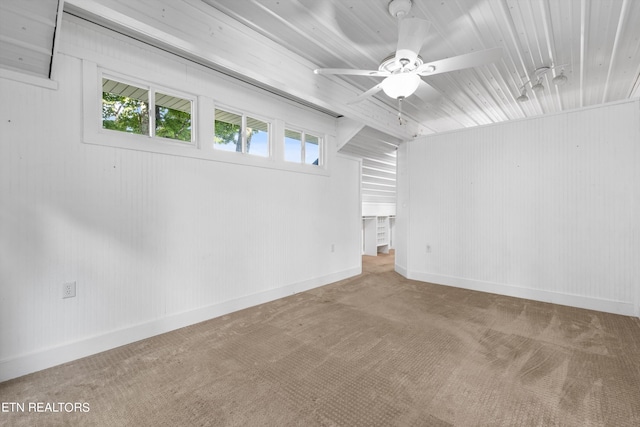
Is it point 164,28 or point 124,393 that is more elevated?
point 164,28

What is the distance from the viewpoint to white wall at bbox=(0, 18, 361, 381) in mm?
2043

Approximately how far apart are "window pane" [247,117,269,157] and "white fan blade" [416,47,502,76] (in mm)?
2087

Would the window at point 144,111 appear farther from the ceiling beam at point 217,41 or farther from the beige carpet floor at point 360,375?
the beige carpet floor at point 360,375

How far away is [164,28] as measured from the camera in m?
1.98

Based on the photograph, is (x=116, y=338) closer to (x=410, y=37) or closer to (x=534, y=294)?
(x=410, y=37)

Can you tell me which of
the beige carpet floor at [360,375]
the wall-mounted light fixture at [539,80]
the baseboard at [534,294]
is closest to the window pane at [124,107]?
the beige carpet floor at [360,375]

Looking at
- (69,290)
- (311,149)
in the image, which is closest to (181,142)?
(69,290)

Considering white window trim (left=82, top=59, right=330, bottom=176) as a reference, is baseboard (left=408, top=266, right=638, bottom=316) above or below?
below

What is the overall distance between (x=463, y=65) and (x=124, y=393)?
130 inches

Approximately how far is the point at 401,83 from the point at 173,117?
87.2 inches

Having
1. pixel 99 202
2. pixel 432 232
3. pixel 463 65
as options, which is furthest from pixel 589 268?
pixel 99 202

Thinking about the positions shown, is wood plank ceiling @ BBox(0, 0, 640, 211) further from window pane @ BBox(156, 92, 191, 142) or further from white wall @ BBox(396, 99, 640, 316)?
white wall @ BBox(396, 99, 640, 316)

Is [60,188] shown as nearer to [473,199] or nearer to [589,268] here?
[473,199]

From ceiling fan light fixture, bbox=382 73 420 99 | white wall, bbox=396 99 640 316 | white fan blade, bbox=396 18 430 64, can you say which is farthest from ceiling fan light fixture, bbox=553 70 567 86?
white fan blade, bbox=396 18 430 64
